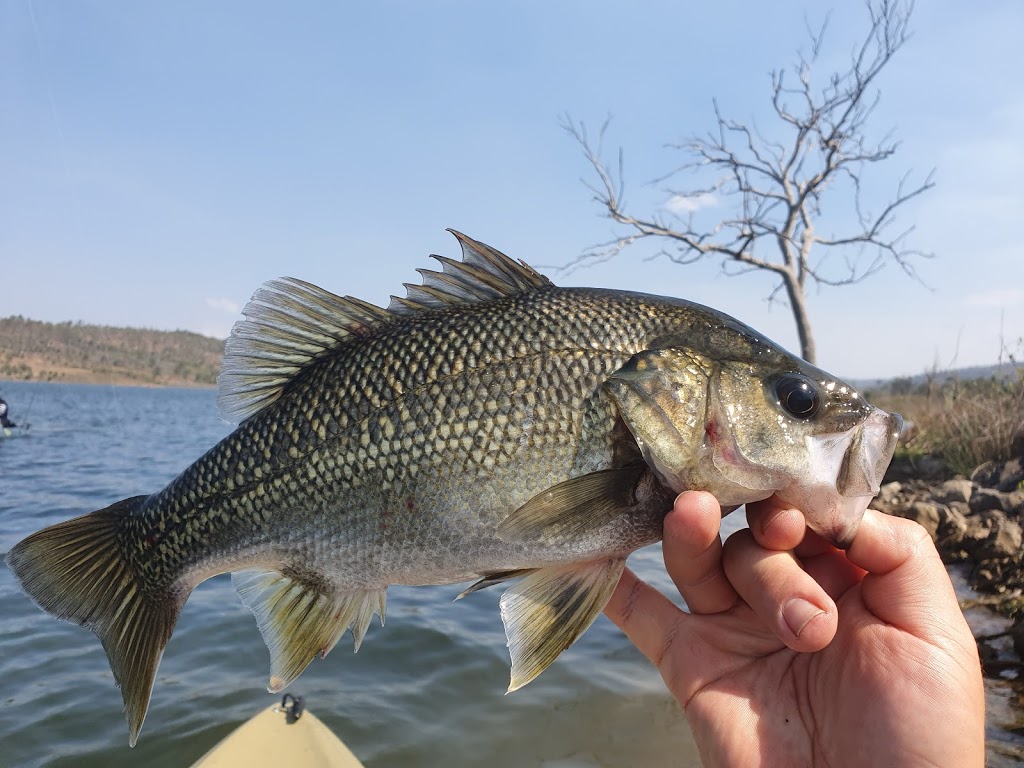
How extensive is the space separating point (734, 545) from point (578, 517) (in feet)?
1.72

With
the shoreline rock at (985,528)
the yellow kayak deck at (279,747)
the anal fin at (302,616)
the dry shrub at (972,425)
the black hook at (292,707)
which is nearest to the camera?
the anal fin at (302,616)

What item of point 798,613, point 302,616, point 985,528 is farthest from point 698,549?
point 985,528

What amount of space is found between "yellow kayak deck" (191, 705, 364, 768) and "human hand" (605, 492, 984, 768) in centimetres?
280

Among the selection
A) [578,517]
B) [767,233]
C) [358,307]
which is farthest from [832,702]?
[767,233]

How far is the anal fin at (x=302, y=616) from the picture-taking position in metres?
2.14

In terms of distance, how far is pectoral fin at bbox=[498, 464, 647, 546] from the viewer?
6.07 ft

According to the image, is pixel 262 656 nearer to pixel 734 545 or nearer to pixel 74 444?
pixel 734 545

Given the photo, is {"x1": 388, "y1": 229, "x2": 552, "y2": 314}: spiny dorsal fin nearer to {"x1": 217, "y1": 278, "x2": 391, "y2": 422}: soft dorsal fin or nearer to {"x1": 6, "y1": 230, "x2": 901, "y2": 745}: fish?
{"x1": 6, "y1": 230, "x2": 901, "y2": 745}: fish

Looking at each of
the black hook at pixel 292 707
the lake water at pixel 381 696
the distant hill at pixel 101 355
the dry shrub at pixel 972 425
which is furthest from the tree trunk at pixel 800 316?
the distant hill at pixel 101 355

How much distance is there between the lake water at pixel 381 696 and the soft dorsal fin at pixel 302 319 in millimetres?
4122

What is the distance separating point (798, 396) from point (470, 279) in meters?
1.09

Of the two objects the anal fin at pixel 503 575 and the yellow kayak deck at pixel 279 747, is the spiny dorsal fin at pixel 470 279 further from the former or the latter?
the yellow kayak deck at pixel 279 747

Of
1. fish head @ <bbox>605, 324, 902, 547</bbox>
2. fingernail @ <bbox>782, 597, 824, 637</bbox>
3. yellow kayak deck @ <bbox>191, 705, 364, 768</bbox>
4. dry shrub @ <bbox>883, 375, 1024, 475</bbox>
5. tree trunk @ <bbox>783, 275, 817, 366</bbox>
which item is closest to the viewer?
fingernail @ <bbox>782, 597, 824, 637</bbox>

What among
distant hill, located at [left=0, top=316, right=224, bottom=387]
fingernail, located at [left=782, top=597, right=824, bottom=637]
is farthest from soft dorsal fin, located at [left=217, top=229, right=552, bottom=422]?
distant hill, located at [left=0, top=316, right=224, bottom=387]
